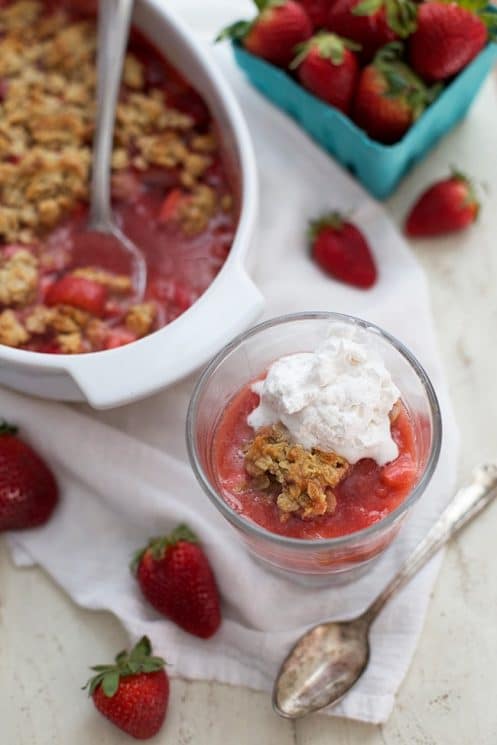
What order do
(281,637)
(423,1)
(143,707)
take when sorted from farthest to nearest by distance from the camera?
(423,1) < (281,637) < (143,707)

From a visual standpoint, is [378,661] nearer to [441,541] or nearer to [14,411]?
[441,541]

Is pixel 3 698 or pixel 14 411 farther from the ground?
pixel 14 411

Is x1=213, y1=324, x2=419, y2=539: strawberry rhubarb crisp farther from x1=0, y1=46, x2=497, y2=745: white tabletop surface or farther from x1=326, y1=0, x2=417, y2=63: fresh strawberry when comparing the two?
x1=326, y1=0, x2=417, y2=63: fresh strawberry

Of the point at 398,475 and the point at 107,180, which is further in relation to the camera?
the point at 107,180

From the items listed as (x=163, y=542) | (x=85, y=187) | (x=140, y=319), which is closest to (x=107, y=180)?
(x=85, y=187)

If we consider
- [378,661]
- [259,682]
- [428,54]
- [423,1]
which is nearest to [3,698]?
[259,682]

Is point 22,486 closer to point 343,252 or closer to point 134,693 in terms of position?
point 134,693

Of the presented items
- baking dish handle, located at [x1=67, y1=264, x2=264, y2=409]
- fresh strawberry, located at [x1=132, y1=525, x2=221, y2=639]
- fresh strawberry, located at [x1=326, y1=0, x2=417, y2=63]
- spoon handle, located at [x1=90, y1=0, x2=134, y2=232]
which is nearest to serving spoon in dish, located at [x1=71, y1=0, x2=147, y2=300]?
spoon handle, located at [x1=90, y1=0, x2=134, y2=232]
